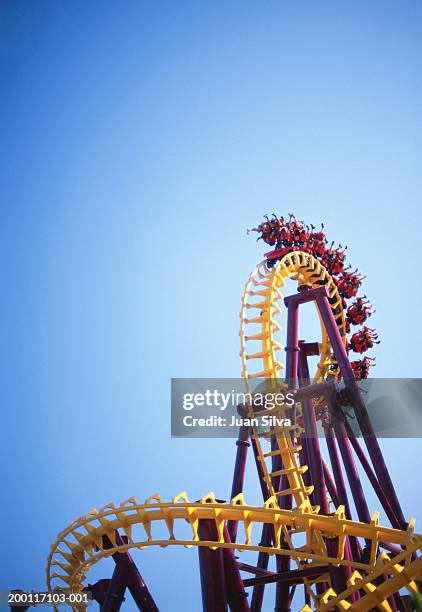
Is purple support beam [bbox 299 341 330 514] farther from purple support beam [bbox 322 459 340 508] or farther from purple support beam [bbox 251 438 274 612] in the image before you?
purple support beam [bbox 322 459 340 508]

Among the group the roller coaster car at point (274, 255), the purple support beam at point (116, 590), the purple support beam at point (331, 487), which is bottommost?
the purple support beam at point (116, 590)

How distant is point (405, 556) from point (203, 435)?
151 inches

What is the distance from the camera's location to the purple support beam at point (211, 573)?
473 cm

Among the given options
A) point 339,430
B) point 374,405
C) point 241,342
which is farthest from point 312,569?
point 241,342

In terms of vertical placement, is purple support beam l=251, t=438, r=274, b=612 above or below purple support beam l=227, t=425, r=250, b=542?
below

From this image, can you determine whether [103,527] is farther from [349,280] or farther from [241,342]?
[349,280]

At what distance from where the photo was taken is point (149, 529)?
5203mm

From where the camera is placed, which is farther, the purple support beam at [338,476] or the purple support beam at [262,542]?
the purple support beam at [262,542]

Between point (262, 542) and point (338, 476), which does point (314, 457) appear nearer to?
point (338, 476)

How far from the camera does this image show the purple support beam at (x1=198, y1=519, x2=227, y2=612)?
4.73m

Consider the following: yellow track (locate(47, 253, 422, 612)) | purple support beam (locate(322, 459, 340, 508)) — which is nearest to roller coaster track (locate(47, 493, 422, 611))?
yellow track (locate(47, 253, 422, 612))

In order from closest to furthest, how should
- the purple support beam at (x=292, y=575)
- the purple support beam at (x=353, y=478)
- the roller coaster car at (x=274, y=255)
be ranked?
the purple support beam at (x=292, y=575) → the purple support beam at (x=353, y=478) → the roller coaster car at (x=274, y=255)

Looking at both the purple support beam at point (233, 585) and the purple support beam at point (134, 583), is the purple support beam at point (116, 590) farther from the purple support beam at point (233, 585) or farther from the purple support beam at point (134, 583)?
the purple support beam at point (233, 585)

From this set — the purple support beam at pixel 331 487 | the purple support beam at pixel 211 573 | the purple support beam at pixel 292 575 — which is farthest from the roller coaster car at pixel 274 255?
the purple support beam at pixel 211 573
